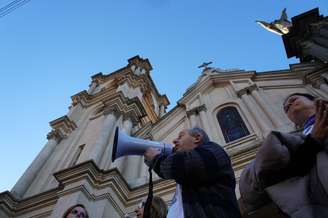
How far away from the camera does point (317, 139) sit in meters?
1.79

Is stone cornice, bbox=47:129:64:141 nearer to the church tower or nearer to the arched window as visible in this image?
the church tower

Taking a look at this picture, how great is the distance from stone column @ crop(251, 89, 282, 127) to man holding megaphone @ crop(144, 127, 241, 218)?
8.96 meters

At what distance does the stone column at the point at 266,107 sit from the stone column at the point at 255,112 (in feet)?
0.89

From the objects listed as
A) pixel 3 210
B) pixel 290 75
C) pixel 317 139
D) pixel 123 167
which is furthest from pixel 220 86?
pixel 317 139

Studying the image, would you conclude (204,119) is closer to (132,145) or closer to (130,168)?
(130,168)

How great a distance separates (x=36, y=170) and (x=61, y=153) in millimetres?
1734

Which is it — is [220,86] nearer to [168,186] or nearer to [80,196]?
[168,186]

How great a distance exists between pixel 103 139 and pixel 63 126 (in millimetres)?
6231

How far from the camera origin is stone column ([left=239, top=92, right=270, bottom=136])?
10655 mm

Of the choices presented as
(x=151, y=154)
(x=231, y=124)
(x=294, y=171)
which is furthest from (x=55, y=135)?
(x=294, y=171)

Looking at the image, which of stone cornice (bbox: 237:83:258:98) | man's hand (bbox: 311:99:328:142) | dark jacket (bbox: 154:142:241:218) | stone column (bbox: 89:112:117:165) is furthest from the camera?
stone cornice (bbox: 237:83:258:98)

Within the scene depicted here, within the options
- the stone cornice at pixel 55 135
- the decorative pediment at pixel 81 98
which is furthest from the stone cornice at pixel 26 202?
the decorative pediment at pixel 81 98

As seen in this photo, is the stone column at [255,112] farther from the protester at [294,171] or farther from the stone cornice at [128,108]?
the protester at [294,171]

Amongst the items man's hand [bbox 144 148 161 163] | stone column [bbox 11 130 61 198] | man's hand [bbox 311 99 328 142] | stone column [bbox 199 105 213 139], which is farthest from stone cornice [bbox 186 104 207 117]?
man's hand [bbox 311 99 328 142]
